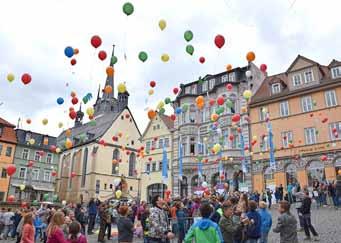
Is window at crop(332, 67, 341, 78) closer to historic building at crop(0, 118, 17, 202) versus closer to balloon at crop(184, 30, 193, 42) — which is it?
balloon at crop(184, 30, 193, 42)

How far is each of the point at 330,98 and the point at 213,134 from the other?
11758 mm

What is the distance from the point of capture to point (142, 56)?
13875 mm

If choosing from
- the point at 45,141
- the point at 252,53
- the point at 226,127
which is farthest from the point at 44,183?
the point at 252,53

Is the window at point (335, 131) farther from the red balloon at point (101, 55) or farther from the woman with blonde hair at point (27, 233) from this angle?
the woman with blonde hair at point (27, 233)

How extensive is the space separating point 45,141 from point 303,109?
37083 millimetres

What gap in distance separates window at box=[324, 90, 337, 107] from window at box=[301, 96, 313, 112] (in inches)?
53.8

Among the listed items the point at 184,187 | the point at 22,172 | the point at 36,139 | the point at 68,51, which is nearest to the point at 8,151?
the point at 22,172

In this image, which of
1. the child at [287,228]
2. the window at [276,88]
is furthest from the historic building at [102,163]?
the child at [287,228]

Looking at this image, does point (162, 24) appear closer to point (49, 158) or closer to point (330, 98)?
point (330, 98)

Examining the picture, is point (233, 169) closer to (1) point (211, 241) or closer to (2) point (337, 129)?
(2) point (337, 129)

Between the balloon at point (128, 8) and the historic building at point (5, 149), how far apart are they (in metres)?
39.0

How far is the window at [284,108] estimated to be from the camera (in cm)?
2976

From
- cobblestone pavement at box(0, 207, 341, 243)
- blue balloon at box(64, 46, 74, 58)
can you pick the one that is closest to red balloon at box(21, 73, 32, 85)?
blue balloon at box(64, 46, 74, 58)

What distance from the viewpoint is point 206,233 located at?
16.8 ft
